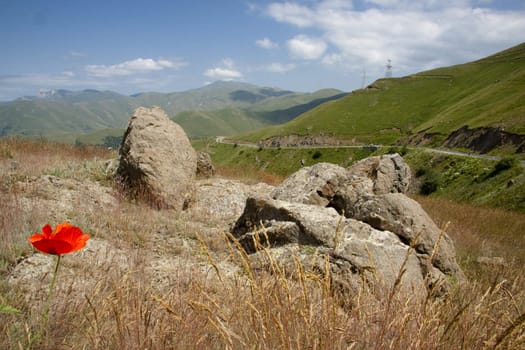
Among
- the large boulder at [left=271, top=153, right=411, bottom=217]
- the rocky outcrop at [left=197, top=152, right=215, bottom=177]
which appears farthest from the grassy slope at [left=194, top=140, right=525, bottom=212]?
the large boulder at [left=271, top=153, right=411, bottom=217]

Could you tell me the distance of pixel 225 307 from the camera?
127 inches

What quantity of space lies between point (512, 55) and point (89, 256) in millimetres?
144150

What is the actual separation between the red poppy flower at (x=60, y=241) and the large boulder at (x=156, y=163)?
8566 millimetres

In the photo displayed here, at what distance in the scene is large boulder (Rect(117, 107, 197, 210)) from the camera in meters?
10.4

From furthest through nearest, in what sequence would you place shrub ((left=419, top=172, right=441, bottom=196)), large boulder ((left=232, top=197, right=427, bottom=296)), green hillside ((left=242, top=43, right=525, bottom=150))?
green hillside ((left=242, top=43, right=525, bottom=150)), shrub ((left=419, top=172, right=441, bottom=196)), large boulder ((left=232, top=197, right=427, bottom=296))

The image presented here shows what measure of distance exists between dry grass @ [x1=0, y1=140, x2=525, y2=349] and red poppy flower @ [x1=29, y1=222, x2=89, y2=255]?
1.04 ft

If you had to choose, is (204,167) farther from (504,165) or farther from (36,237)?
(504,165)

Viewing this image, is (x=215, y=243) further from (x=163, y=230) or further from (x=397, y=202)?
(x=397, y=202)

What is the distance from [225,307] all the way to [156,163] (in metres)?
8.34

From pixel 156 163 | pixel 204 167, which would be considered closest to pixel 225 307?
pixel 156 163

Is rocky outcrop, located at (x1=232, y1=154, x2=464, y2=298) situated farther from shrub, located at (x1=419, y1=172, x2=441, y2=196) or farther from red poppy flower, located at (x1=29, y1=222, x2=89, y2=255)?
shrub, located at (x1=419, y1=172, x2=441, y2=196)

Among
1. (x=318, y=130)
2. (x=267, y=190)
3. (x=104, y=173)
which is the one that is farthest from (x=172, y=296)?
(x=318, y=130)

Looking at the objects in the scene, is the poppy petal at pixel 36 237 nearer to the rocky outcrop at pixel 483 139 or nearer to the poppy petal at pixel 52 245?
the poppy petal at pixel 52 245

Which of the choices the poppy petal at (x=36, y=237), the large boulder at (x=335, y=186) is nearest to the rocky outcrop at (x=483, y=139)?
the large boulder at (x=335, y=186)
